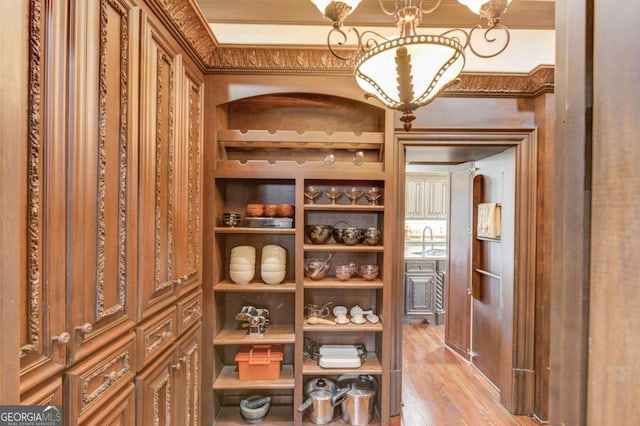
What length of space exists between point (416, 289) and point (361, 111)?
3092 millimetres

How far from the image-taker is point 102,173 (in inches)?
44.2

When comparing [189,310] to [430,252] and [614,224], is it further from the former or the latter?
[430,252]

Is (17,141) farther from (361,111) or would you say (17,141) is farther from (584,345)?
(361,111)

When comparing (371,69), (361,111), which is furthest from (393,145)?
(371,69)

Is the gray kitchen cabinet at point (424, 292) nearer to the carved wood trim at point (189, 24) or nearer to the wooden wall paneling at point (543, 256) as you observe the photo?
the wooden wall paneling at point (543, 256)

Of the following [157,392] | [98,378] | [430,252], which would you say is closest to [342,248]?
[157,392]

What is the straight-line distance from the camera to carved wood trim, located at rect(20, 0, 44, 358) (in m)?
0.83

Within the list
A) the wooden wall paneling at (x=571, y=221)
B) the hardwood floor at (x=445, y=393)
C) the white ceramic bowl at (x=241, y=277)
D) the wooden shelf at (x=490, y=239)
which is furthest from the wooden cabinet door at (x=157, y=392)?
the wooden shelf at (x=490, y=239)

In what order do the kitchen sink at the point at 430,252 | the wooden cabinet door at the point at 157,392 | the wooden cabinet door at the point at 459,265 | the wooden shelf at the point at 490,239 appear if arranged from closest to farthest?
the wooden cabinet door at the point at 157,392 < the wooden shelf at the point at 490,239 < the wooden cabinet door at the point at 459,265 < the kitchen sink at the point at 430,252

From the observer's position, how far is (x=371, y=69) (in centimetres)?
139

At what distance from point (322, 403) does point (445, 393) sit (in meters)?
1.28

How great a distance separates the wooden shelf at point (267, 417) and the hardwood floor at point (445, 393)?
2.87ft

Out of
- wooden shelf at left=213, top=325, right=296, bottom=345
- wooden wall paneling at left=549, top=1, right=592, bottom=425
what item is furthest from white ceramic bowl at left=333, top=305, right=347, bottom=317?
wooden wall paneling at left=549, top=1, right=592, bottom=425

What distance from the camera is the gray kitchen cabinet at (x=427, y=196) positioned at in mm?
5852
